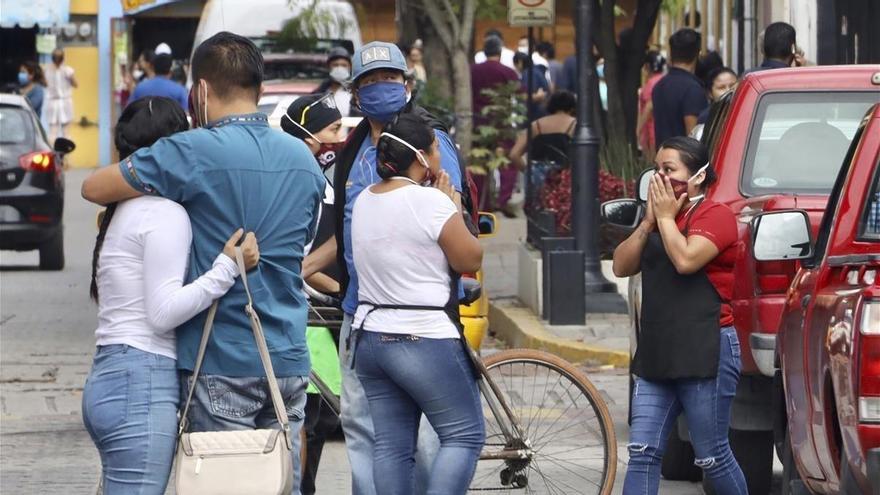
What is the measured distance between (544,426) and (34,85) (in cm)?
2511

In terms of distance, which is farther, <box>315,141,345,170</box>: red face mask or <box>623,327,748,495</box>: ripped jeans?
<box>315,141,345,170</box>: red face mask

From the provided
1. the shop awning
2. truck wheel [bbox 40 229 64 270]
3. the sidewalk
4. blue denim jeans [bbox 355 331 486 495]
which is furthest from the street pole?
the shop awning

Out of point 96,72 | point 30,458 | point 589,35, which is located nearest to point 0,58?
point 96,72

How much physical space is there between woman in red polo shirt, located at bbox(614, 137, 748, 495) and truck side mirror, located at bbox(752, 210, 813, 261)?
5.5 inches

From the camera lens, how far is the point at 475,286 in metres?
6.84

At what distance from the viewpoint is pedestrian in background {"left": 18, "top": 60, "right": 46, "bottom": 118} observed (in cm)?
3131

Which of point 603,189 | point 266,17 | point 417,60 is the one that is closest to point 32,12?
point 417,60

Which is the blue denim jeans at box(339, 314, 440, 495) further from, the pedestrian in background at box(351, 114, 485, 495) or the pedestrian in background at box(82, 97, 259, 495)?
the pedestrian in background at box(82, 97, 259, 495)

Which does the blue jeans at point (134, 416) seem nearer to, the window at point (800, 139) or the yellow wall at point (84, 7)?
the window at point (800, 139)

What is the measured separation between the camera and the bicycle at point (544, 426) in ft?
23.6

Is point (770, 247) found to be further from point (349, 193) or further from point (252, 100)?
point (252, 100)

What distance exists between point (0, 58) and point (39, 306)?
23.2 meters

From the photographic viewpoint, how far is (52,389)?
11617 millimetres

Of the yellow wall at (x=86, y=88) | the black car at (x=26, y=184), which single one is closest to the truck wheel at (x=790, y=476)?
the black car at (x=26, y=184)
